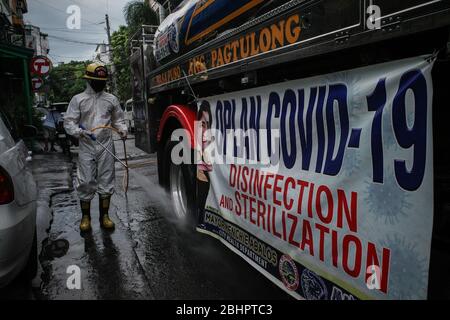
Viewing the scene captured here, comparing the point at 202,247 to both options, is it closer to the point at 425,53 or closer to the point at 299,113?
the point at 299,113

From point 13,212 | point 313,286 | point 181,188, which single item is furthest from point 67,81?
point 313,286

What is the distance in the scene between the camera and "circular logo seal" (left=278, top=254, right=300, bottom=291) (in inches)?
89.6

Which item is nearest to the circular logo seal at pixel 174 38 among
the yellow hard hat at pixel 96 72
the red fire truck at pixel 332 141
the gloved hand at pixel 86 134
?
the red fire truck at pixel 332 141

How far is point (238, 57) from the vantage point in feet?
8.76

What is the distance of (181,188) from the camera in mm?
4488

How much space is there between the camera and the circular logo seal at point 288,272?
2275 millimetres

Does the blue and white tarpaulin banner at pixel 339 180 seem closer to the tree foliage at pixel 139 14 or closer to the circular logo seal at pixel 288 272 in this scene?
the circular logo seal at pixel 288 272

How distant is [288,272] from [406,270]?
2.79 feet

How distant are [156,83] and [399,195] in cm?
367

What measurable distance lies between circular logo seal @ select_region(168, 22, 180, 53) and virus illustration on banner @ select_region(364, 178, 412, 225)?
2781 millimetres

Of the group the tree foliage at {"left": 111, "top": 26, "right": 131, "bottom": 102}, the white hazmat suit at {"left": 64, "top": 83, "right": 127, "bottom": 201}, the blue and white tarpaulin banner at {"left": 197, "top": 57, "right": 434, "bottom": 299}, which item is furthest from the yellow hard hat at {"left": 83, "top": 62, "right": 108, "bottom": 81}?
the tree foliage at {"left": 111, "top": 26, "right": 131, "bottom": 102}

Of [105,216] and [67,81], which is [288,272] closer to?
[105,216]

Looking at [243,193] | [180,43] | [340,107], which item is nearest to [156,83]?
[180,43]

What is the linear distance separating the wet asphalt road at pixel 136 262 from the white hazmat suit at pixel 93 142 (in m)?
0.55
